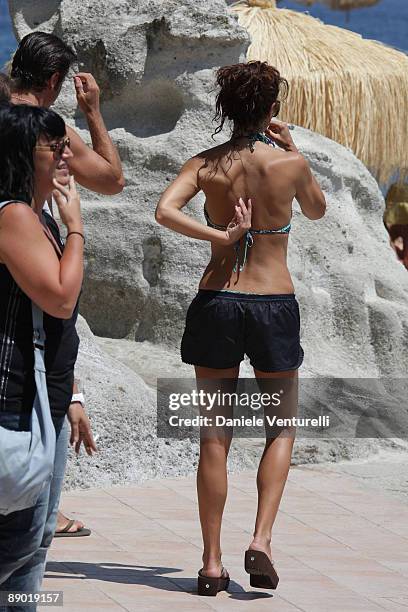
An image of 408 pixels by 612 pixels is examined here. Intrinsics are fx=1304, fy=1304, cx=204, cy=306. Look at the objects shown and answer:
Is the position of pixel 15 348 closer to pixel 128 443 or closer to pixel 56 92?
pixel 56 92

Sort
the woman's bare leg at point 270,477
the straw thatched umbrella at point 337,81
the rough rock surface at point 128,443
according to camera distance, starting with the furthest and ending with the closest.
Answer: the straw thatched umbrella at point 337,81
the rough rock surface at point 128,443
the woman's bare leg at point 270,477

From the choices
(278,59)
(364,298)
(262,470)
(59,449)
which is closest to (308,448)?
(364,298)

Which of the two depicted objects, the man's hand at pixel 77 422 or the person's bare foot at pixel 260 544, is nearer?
the man's hand at pixel 77 422

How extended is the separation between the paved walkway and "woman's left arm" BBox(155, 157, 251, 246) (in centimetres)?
116

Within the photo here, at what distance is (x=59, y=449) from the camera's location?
10.6ft

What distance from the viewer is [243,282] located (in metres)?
4.31

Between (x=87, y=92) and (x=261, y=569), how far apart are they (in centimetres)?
165

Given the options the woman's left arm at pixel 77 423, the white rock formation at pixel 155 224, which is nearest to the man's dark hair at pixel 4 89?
the woman's left arm at pixel 77 423

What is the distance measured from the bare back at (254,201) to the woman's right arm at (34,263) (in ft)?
4.50

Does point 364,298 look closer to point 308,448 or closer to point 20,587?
point 308,448

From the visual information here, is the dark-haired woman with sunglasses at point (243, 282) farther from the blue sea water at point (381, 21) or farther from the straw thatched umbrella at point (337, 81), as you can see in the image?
the blue sea water at point (381, 21)

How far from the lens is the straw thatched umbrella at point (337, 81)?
9.68 metres

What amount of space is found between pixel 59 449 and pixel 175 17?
4351 mm

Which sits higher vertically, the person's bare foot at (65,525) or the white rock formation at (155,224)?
the white rock formation at (155,224)
